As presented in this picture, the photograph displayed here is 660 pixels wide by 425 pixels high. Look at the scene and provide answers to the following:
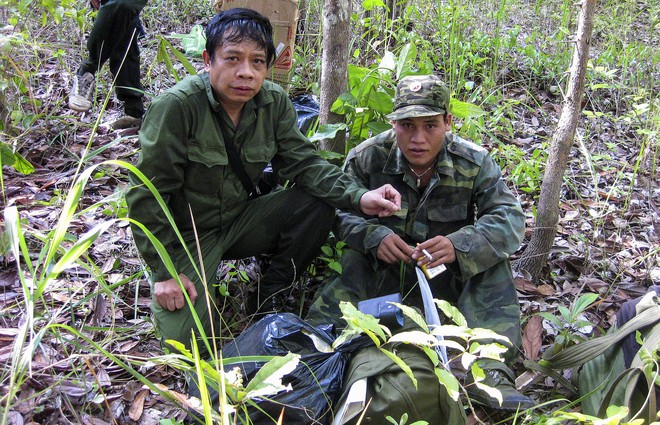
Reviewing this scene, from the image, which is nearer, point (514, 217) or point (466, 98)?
point (514, 217)

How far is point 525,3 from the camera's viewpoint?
748 centimetres

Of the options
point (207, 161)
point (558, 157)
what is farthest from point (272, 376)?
point (558, 157)

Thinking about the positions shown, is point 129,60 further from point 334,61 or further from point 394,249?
point 394,249

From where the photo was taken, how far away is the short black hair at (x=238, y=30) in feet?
9.25

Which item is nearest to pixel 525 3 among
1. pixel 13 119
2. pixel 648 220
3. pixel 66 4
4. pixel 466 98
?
pixel 466 98

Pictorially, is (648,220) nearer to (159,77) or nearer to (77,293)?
(77,293)

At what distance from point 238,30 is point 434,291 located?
1570 millimetres

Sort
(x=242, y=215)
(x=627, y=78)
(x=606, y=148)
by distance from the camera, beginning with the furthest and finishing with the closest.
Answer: (x=627, y=78), (x=606, y=148), (x=242, y=215)

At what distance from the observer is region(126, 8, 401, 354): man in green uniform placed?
2.84 meters

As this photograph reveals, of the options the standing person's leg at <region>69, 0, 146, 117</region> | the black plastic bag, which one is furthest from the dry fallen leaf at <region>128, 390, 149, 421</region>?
the standing person's leg at <region>69, 0, 146, 117</region>

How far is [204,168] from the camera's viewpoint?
2988mm

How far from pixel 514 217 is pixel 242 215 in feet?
4.49

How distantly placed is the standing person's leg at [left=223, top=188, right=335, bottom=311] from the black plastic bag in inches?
26.0

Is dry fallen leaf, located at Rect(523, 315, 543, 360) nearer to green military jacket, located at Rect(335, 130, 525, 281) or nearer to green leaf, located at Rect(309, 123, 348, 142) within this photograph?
green military jacket, located at Rect(335, 130, 525, 281)
